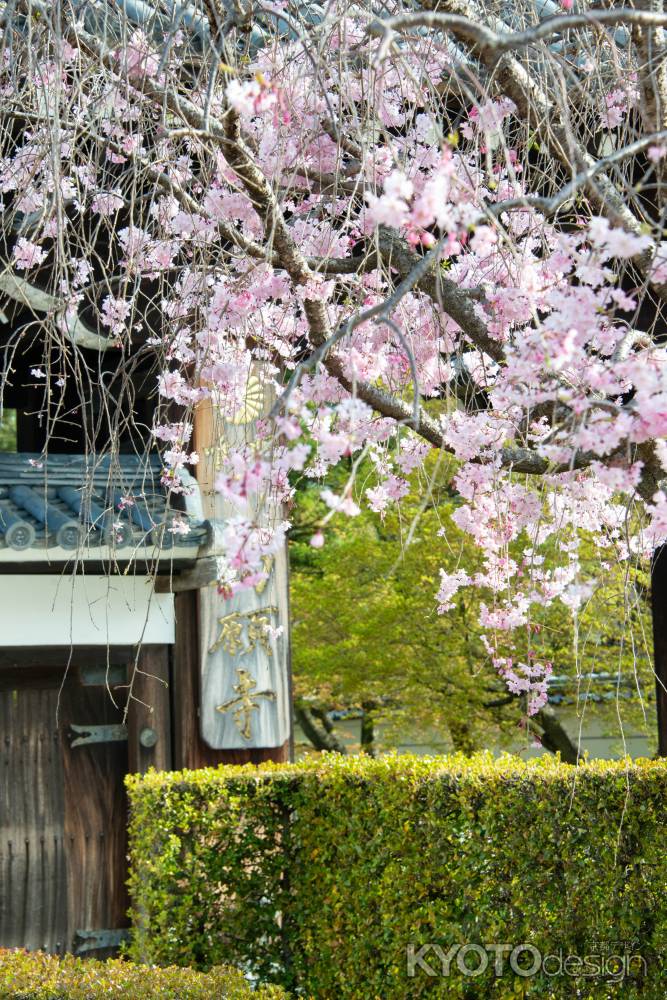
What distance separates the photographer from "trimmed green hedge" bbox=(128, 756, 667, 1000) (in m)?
3.53

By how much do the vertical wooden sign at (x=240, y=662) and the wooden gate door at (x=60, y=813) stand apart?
0.46m

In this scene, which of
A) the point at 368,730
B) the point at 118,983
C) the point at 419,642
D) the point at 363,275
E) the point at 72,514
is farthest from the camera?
the point at 368,730

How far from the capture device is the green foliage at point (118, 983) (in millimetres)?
3396

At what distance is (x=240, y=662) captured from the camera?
5500 mm

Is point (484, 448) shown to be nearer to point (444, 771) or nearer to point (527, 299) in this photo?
point (527, 299)

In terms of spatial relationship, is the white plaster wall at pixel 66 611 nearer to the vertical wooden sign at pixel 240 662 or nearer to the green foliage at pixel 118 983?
the vertical wooden sign at pixel 240 662

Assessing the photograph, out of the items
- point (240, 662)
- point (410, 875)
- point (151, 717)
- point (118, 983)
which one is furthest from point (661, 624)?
point (118, 983)

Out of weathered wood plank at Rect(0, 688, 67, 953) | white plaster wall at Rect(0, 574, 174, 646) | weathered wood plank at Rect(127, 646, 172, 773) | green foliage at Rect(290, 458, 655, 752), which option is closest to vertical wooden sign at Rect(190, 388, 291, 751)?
weathered wood plank at Rect(127, 646, 172, 773)

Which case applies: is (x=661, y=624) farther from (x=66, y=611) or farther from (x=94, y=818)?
(x=94, y=818)

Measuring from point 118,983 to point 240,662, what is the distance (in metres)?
2.13

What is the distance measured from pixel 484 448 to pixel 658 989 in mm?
1729

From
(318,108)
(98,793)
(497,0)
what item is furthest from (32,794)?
(497,0)

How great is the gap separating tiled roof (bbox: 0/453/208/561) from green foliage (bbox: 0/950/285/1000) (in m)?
1.38

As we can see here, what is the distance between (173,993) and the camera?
340 cm
